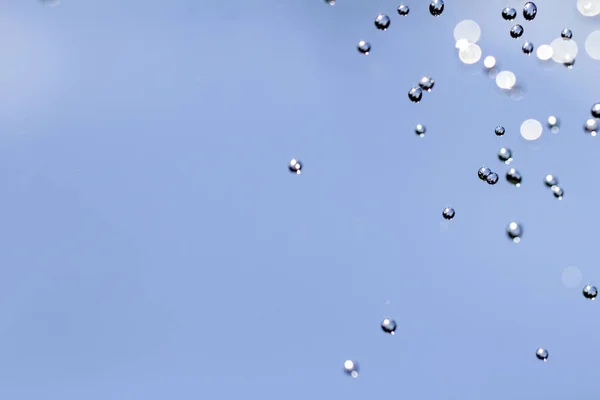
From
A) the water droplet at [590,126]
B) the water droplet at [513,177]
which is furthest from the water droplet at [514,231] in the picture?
the water droplet at [590,126]

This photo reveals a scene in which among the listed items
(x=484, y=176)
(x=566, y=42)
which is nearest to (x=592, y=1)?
(x=566, y=42)

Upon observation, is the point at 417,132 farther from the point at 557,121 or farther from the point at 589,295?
Answer: the point at 589,295

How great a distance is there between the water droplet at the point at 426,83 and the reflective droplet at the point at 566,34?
20.5 inches

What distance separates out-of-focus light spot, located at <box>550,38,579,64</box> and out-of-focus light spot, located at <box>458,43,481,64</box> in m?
0.30

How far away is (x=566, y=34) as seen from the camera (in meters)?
3.52

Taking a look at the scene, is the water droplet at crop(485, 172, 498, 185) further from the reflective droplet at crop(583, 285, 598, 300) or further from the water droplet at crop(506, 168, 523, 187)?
the reflective droplet at crop(583, 285, 598, 300)

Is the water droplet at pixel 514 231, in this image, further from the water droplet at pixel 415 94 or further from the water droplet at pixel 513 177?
the water droplet at pixel 415 94

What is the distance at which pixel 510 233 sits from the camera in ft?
12.3

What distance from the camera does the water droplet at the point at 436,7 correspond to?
3.47 m

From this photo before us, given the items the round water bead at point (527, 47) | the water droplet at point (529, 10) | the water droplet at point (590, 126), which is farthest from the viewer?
the water droplet at point (590, 126)

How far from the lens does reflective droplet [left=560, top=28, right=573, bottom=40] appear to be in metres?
3.51

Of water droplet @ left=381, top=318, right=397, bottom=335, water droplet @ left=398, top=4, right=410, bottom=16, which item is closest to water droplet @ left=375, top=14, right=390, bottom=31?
water droplet @ left=398, top=4, right=410, bottom=16

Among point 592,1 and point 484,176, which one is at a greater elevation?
point 592,1

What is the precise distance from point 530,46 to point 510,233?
75 cm
